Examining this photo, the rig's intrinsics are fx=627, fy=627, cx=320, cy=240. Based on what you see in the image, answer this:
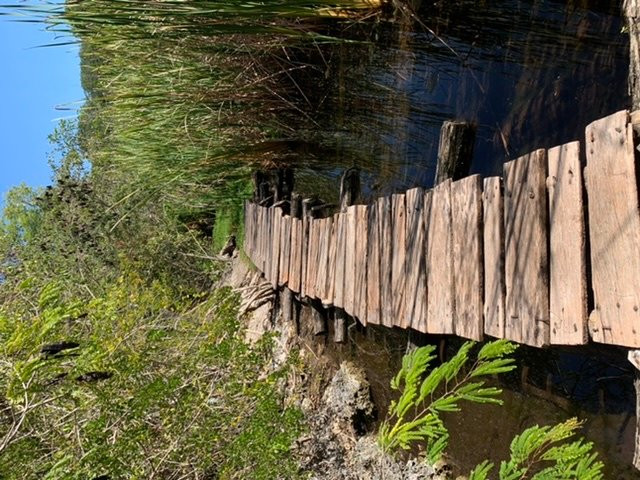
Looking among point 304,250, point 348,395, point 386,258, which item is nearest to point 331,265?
point 304,250

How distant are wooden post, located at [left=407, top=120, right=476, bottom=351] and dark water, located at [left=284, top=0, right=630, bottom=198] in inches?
16.5

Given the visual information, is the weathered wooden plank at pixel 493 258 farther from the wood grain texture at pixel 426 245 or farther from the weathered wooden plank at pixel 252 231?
the weathered wooden plank at pixel 252 231

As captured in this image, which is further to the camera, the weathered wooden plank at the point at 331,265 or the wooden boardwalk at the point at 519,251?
the weathered wooden plank at the point at 331,265

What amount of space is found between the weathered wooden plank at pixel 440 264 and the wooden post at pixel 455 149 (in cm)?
24

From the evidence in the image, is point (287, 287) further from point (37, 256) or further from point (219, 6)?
point (37, 256)

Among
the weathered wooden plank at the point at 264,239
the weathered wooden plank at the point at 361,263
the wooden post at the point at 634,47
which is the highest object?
the wooden post at the point at 634,47

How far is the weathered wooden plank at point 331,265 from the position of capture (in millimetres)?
4293

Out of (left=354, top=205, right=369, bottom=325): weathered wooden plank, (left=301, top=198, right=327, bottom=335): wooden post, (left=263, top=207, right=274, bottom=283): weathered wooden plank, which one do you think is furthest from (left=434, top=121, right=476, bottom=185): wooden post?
(left=263, top=207, right=274, bottom=283): weathered wooden plank

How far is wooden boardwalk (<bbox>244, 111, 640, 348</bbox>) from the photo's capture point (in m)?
1.77

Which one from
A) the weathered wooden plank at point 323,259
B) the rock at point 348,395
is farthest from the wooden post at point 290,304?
the weathered wooden plank at point 323,259


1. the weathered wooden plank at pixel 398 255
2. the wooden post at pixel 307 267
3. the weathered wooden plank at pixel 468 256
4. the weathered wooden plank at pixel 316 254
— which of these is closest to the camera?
the weathered wooden plank at pixel 468 256

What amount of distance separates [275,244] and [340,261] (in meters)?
1.71

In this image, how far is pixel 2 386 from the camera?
3.69 m

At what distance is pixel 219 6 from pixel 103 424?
2.55m
